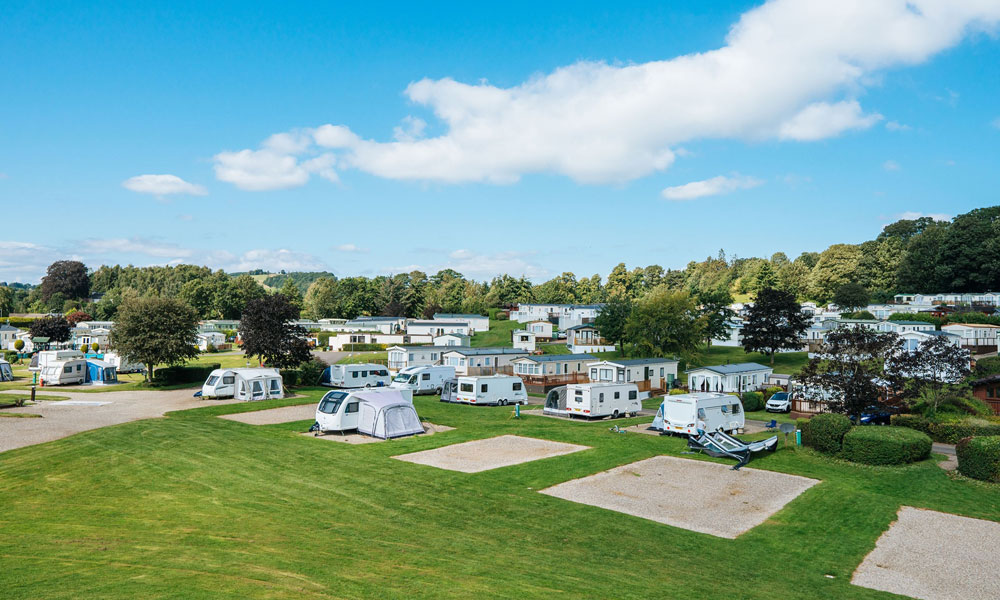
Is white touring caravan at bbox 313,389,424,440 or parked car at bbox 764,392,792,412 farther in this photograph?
parked car at bbox 764,392,792,412

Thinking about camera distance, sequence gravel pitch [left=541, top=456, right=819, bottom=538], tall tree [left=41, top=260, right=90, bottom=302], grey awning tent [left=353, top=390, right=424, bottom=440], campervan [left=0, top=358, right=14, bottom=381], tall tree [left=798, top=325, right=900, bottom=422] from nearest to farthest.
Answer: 1. gravel pitch [left=541, top=456, right=819, bottom=538]
2. tall tree [left=798, top=325, right=900, bottom=422]
3. grey awning tent [left=353, top=390, right=424, bottom=440]
4. campervan [left=0, top=358, right=14, bottom=381]
5. tall tree [left=41, top=260, right=90, bottom=302]

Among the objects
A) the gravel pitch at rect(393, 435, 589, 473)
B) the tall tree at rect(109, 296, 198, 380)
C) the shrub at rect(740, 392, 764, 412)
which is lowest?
the shrub at rect(740, 392, 764, 412)

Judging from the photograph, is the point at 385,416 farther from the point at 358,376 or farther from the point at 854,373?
the point at 854,373

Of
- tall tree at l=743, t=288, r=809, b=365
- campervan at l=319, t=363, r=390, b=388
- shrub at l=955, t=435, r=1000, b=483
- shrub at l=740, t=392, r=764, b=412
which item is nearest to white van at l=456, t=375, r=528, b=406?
campervan at l=319, t=363, r=390, b=388

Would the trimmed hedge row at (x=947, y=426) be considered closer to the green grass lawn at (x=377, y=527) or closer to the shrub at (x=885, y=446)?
the shrub at (x=885, y=446)

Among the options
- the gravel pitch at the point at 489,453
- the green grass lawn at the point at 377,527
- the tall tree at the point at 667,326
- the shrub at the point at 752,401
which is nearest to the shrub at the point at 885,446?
the green grass lawn at the point at 377,527

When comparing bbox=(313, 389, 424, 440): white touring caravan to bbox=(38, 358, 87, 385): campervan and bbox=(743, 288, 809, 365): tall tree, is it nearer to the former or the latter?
bbox=(38, 358, 87, 385): campervan

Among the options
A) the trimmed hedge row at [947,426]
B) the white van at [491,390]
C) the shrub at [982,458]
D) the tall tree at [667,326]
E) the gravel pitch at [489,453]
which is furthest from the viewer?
the tall tree at [667,326]
